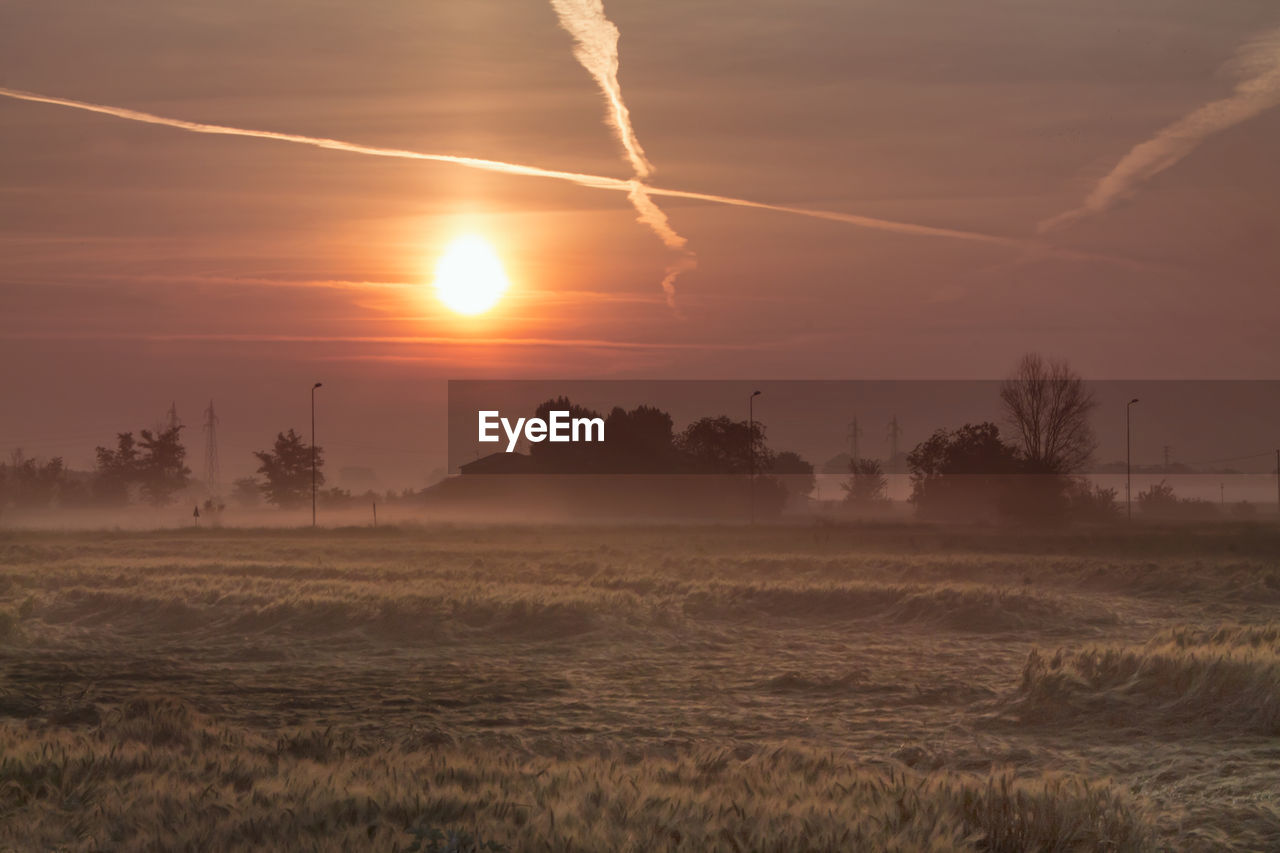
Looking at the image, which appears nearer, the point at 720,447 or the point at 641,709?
the point at 641,709

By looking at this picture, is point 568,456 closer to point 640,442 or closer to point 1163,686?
point 640,442

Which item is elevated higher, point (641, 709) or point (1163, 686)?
point (1163, 686)

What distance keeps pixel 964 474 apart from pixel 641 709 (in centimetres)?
7325

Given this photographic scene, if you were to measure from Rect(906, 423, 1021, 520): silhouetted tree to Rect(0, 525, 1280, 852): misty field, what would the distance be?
145 ft

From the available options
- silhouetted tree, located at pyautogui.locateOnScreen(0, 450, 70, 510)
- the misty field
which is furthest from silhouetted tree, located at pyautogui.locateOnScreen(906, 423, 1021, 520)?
silhouetted tree, located at pyautogui.locateOnScreen(0, 450, 70, 510)

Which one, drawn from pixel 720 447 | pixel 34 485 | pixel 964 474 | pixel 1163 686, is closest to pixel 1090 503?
pixel 964 474

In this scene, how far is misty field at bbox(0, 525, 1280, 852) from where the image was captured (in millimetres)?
8945

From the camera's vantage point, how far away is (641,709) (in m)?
16.6

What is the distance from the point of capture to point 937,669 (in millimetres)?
19922

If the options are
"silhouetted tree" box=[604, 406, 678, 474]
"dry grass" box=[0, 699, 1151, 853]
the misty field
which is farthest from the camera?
"silhouetted tree" box=[604, 406, 678, 474]

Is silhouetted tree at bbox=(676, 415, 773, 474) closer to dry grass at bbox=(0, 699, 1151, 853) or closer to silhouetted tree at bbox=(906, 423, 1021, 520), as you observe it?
silhouetted tree at bbox=(906, 423, 1021, 520)

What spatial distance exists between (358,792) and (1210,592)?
29423 mm

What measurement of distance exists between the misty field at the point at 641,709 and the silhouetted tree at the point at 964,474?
44079 millimetres

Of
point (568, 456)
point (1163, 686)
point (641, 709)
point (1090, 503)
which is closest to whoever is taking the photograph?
point (1163, 686)
